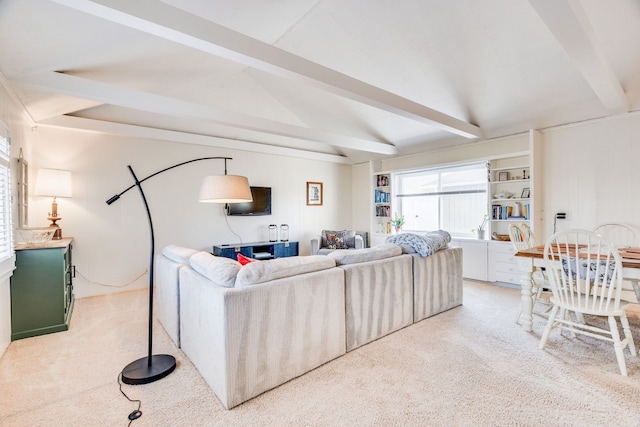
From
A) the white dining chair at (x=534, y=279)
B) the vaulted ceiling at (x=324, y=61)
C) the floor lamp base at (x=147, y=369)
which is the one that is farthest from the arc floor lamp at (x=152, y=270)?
the white dining chair at (x=534, y=279)

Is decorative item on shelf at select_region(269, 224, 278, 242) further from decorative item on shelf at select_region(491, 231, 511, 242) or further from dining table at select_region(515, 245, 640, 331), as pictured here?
dining table at select_region(515, 245, 640, 331)

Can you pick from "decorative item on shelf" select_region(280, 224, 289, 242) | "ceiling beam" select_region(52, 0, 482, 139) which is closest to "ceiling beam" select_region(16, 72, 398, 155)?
"ceiling beam" select_region(52, 0, 482, 139)

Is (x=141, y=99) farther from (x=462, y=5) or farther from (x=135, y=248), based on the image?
(x=462, y=5)

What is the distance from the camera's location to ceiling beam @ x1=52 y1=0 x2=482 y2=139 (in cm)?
168

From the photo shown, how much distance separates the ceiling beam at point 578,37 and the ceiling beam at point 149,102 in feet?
10.2

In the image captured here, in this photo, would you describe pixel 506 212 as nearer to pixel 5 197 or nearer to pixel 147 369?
pixel 147 369

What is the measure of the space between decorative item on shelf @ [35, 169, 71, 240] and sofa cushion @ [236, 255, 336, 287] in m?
2.87

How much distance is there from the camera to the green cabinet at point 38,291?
8.71 ft

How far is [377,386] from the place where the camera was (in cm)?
194

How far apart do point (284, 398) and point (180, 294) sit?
3.81ft

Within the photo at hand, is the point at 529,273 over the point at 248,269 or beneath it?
beneath

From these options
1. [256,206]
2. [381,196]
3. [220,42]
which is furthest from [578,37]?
[256,206]

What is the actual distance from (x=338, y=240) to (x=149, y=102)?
356 cm

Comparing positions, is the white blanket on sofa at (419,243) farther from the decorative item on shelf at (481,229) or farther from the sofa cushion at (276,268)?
the decorative item on shelf at (481,229)
